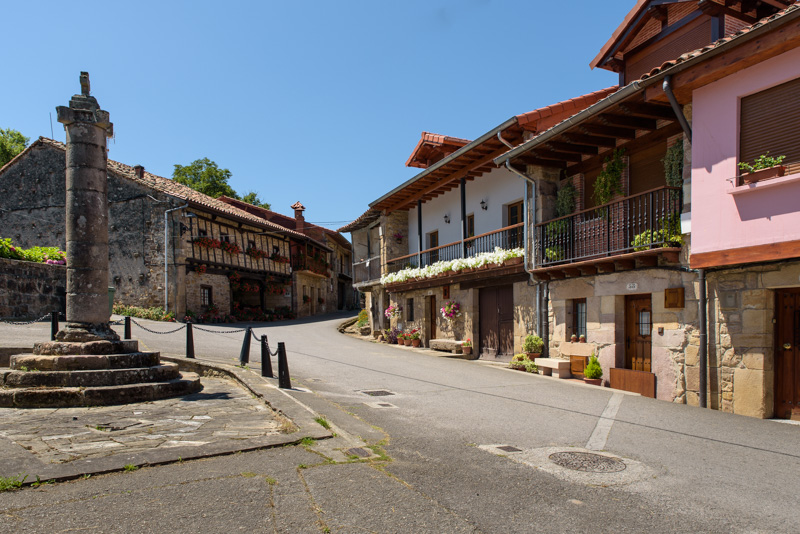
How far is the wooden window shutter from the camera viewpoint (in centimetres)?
707

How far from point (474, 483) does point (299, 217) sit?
35.3 m

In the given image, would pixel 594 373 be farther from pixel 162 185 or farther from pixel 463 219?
pixel 162 185

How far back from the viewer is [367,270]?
2348 centimetres

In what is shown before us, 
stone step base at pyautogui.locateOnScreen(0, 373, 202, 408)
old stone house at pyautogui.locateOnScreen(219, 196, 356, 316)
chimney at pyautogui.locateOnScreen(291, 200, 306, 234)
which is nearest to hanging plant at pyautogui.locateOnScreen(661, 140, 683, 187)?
stone step base at pyautogui.locateOnScreen(0, 373, 202, 408)

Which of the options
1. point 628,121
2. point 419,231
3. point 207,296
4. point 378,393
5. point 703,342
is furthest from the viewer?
point 207,296

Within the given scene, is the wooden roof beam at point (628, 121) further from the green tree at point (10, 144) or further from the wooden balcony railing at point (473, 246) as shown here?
the green tree at point (10, 144)

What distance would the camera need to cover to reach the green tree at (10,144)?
34.6 metres

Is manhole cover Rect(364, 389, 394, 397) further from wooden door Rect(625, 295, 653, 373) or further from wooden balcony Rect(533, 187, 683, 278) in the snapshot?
wooden door Rect(625, 295, 653, 373)

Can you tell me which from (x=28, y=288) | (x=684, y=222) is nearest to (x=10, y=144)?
(x=28, y=288)

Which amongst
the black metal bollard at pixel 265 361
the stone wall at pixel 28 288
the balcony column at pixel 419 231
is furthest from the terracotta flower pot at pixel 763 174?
the stone wall at pixel 28 288

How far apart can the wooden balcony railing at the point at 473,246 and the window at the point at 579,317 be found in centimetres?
225

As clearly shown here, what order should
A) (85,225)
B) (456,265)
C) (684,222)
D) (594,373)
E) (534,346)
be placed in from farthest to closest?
(456,265), (534,346), (594,373), (684,222), (85,225)

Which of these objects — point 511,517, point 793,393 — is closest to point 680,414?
point 793,393

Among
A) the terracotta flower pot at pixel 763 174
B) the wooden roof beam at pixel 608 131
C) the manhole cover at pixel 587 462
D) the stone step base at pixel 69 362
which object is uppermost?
the wooden roof beam at pixel 608 131
